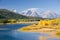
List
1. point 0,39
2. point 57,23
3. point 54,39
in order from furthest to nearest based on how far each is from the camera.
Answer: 1. point 57,23
2. point 0,39
3. point 54,39

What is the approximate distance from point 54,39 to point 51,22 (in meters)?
26.4

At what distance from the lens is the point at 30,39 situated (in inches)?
1118

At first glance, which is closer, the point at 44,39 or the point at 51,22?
the point at 44,39

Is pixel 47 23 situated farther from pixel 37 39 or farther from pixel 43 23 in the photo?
pixel 37 39

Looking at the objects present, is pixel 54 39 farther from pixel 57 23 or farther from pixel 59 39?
pixel 57 23

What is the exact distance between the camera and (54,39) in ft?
90.6

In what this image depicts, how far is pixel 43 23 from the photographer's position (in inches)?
2085

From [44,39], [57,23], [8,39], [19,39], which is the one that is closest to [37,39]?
[44,39]

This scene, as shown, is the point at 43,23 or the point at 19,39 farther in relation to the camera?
the point at 43,23

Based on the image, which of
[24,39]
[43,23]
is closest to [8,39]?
[24,39]

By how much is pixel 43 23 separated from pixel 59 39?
25.3 m

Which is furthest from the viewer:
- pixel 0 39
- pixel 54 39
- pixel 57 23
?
pixel 57 23

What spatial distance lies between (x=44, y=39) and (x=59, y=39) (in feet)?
6.80

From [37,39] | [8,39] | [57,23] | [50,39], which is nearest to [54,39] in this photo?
[50,39]
